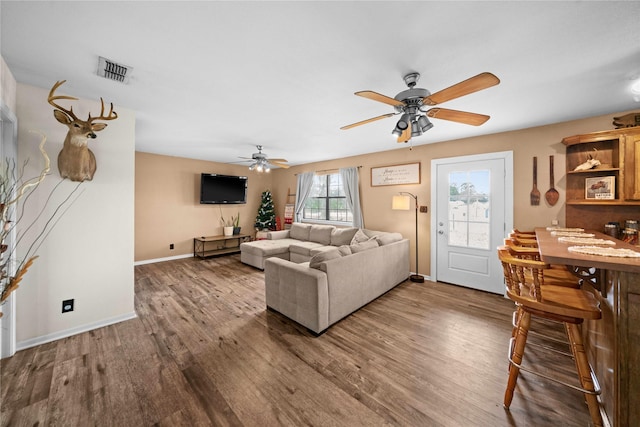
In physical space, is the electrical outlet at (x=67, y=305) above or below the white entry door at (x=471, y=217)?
below

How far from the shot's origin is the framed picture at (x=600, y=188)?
2.66m

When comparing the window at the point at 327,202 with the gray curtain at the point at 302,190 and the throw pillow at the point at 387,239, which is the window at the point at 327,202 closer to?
the gray curtain at the point at 302,190

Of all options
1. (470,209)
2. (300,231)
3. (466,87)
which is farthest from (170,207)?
(470,209)

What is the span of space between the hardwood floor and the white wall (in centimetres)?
22

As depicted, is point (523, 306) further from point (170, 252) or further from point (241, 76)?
point (170, 252)

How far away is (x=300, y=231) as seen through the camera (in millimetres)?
5930

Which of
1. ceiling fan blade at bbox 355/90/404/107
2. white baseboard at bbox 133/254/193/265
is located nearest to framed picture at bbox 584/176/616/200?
ceiling fan blade at bbox 355/90/404/107

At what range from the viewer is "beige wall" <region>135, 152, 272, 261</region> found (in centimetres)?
513

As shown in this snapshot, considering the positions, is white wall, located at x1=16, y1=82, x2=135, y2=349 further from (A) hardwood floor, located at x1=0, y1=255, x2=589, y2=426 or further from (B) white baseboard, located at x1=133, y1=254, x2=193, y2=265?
(B) white baseboard, located at x1=133, y1=254, x2=193, y2=265

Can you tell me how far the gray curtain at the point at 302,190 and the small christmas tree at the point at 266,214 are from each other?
0.82 meters

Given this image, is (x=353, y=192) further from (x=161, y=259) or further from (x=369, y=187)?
(x=161, y=259)

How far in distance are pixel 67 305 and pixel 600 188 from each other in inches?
238

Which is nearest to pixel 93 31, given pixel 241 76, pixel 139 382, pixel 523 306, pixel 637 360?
pixel 241 76

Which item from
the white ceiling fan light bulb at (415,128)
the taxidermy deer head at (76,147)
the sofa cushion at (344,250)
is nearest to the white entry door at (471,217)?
the sofa cushion at (344,250)
